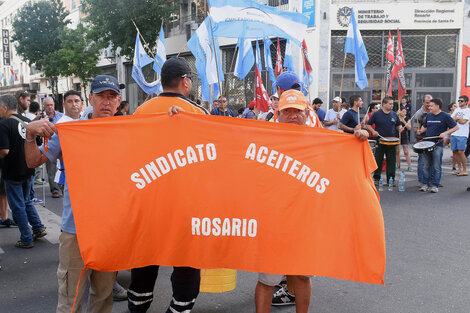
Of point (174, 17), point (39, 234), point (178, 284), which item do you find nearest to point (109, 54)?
point (174, 17)

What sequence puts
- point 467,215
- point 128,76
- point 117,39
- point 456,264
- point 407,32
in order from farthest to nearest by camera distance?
point 128,76 < point 117,39 < point 407,32 < point 467,215 < point 456,264

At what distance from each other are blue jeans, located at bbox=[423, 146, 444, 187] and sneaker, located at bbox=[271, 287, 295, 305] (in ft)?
22.3

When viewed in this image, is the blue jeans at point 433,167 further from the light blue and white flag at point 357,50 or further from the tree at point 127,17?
the tree at point 127,17

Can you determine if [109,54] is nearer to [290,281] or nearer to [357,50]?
[357,50]

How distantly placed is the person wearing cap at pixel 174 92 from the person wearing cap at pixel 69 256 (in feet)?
1.05

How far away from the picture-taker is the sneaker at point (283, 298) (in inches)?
159

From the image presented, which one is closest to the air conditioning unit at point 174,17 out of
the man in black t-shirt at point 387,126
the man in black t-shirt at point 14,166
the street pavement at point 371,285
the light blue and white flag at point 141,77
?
the light blue and white flag at point 141,77

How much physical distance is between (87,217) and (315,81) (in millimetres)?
17490

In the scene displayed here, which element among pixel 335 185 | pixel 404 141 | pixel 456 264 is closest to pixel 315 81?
pixel 404 141

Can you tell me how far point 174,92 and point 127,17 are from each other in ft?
71.4

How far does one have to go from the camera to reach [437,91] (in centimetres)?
1922

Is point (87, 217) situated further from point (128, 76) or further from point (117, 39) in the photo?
point (128, 76)

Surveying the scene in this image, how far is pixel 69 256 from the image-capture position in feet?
9.55

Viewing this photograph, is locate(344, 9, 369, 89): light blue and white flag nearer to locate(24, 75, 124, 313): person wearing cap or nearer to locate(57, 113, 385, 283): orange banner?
locate(57, 113, 385, 283): orange banner
